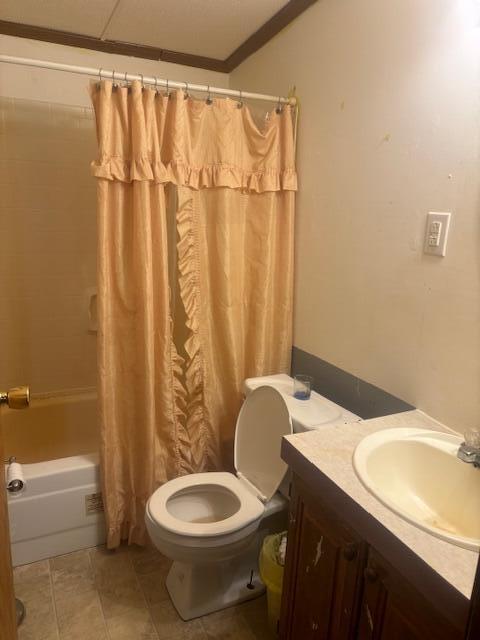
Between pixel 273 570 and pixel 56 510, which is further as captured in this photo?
pixel 56 510

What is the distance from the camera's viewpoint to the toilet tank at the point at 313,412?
1519 mm

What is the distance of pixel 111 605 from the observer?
1701mm

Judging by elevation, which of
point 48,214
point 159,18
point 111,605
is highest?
point 159,18

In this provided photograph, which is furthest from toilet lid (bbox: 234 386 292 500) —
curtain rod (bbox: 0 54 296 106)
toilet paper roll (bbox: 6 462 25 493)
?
curtain rod (bbox: 0 54 296 106)

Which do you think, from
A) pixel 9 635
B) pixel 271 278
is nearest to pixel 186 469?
pixel 271 278

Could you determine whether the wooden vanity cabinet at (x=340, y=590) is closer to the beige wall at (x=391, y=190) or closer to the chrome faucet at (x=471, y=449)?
the chrome faucet at (x=471, y=449)

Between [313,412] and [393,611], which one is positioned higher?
[313,412]

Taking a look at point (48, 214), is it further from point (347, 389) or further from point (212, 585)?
point (212, 585)

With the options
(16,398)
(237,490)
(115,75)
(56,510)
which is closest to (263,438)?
(237,490)

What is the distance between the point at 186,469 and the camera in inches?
79.0

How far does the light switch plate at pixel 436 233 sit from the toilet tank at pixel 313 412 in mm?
611

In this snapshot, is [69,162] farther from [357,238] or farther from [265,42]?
[357,238]

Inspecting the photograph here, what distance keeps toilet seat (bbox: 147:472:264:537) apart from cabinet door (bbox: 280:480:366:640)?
297mm

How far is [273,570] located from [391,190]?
1352mm
